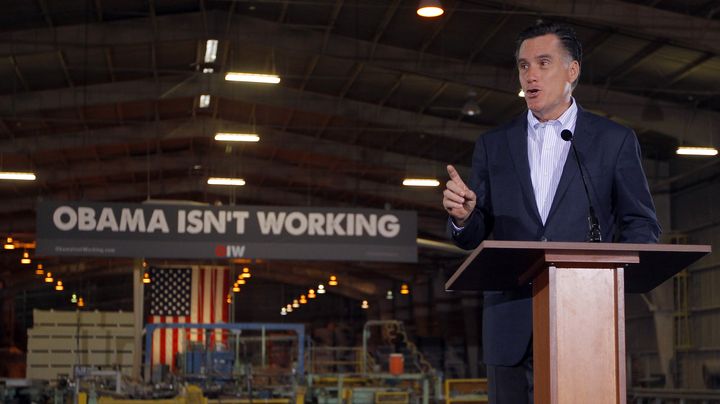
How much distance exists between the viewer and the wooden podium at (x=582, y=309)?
2.79m

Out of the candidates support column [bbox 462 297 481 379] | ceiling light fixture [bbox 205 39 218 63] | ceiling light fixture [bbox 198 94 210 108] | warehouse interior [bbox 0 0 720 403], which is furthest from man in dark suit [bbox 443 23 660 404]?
support column [bbox 462 297 481 379]

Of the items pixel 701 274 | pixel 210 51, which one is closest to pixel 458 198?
pixel 210 51

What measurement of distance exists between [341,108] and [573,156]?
2405 cm

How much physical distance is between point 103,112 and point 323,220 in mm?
12078

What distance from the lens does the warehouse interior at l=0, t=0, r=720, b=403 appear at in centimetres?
2117

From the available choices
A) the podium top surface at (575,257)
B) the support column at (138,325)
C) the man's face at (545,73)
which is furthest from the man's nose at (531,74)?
the support column at (138,325)

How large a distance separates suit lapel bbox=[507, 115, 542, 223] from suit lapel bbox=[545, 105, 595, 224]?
7 centimetres

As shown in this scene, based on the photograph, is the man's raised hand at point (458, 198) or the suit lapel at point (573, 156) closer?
the man's raised hand at point (458, 198)

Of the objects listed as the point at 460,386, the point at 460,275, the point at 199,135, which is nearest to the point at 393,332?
the point at 460,386

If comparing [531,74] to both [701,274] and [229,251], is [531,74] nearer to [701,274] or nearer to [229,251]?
[229,251]

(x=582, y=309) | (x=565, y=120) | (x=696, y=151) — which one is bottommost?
(x=582, y=309)

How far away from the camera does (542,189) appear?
327 centimetres

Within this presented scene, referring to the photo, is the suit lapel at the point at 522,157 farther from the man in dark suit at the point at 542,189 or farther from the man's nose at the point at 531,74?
the man's nose at the point at 531,74

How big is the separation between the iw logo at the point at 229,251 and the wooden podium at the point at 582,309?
1607cm
